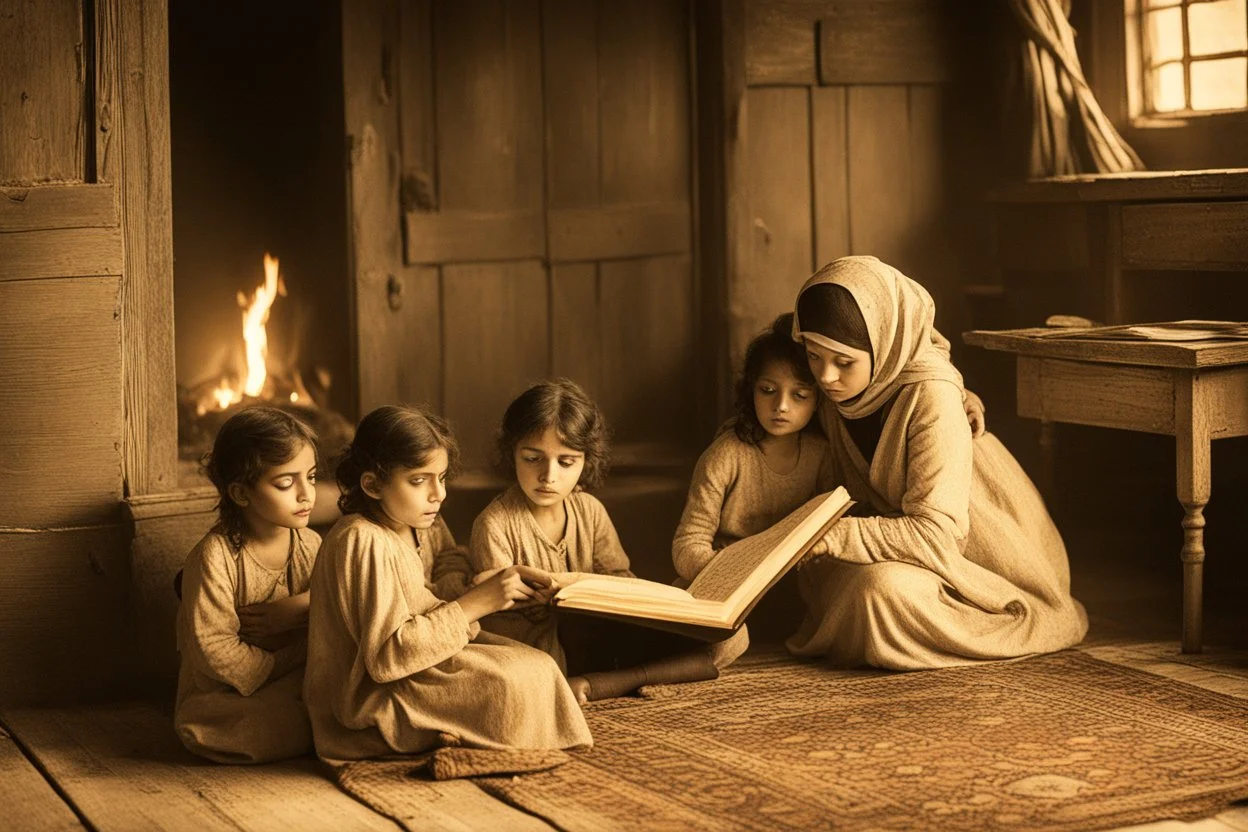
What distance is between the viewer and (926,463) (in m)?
4.84

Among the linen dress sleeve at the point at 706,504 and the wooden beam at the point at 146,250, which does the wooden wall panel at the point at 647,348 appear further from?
the wooden beam at the point at 146,250

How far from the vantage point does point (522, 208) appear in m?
5.99

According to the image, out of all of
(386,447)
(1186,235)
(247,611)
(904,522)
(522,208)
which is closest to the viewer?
(386,447)

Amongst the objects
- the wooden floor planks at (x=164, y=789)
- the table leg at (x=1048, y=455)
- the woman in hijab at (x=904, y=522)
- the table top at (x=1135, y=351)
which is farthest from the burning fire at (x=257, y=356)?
the table leg at (x=1048, y=455)

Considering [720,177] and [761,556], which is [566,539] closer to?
[761,556]

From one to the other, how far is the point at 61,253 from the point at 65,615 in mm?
1002

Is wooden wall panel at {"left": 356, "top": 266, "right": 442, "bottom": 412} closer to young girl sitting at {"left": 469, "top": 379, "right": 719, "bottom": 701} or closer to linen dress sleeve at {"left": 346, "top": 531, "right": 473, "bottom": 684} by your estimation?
young girl sitting at {"left": 469, "top": 379, "right": 719, "bottom": 701}

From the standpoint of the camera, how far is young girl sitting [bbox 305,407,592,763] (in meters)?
3.98

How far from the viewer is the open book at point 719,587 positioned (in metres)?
4.03

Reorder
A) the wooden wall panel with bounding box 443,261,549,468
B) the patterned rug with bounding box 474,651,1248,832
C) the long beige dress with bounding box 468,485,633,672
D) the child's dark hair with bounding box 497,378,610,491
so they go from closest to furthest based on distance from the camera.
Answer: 1. the patterned rug with bounding box 474,651,1248,832
2. the child's dark hair with bounding box 497,378,610,491
3. the long beige dress with bounding box 468,485,633,672
4. the wooden wall panel with bounding box 443,261,549,468

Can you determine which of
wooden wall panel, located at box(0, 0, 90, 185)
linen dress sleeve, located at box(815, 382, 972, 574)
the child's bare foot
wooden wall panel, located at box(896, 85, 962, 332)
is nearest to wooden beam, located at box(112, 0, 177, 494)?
wooden wall panel, located at box(0, 0, 90, 185)

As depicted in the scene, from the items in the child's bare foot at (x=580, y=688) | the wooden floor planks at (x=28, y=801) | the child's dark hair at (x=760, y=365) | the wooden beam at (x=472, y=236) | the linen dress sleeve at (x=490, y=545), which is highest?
the wooden beam at (x=472, y=236)

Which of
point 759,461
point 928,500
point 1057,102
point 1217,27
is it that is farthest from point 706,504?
point 1217,27

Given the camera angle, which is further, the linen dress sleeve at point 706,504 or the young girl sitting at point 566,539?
the linen dress sleeve at point 706,504
